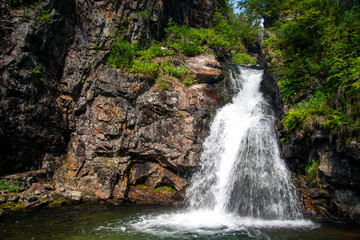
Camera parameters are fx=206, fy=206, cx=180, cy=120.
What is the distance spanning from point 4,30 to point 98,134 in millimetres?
6216

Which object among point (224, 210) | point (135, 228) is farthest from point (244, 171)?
point (135, 228)

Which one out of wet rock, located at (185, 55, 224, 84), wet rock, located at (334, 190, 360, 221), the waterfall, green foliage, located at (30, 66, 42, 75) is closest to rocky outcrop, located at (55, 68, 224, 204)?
the waterfall

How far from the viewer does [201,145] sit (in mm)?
10422

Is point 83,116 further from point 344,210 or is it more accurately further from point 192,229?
point 344,210

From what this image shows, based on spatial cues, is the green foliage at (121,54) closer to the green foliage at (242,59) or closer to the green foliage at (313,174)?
the green foliage at (313,174)

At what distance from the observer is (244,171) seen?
28.9 ft

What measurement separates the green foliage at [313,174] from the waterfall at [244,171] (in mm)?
699

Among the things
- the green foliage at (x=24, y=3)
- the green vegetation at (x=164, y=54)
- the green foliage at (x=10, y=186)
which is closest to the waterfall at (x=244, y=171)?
the green vegetation at (x=164, y=54)

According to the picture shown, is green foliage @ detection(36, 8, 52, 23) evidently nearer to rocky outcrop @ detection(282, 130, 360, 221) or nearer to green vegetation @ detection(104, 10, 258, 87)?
green vegetation @ detection(104, 10, 258, 87)

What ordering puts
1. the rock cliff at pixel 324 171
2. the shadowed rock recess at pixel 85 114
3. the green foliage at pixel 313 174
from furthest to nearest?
1. the shadowed rock recess at pixel 85 114
2. the green foliage at pixel 313 174
3. the rock cliff at pixel 324 171

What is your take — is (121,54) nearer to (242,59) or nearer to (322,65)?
(322,65)

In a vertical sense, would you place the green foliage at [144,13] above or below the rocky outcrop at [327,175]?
above

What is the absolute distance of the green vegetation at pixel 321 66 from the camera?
21.7 feet

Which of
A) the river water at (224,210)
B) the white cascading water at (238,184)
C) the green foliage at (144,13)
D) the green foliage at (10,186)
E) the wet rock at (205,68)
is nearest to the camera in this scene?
the river water at (224,210)
